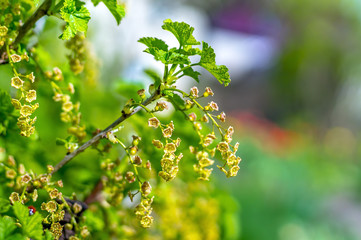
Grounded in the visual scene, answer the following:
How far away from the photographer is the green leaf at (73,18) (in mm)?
325

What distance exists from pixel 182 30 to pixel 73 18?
8 cm

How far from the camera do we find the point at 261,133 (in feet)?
16.7

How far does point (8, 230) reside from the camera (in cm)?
30

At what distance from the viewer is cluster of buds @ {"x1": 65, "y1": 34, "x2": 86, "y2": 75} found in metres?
0.43

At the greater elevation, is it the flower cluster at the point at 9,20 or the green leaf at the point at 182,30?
the green leaf at the point at 182,30

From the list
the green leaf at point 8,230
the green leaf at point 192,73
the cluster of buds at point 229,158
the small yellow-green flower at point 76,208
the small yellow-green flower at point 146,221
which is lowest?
the small yellow-green flower at point 76,208

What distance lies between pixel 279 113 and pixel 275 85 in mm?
547

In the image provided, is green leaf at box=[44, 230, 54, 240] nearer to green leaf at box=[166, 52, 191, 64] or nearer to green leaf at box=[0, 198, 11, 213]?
green leaf at box=[0, 198, 11, 213]

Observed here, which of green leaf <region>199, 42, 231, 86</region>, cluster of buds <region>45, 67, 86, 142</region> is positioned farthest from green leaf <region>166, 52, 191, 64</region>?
cluster of buds <region>45, 67, 86, 142</region>

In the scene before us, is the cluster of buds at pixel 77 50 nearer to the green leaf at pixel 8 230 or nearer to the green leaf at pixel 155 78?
the green leaf at pixel 155 78

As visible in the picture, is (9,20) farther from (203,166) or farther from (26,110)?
(203,166)

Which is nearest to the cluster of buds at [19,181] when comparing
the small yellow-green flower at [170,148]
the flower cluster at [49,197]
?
the flower cluster at [49,197]

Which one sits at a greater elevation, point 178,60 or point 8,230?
point 178,60

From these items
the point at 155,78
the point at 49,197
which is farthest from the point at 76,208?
the point at 155,78
